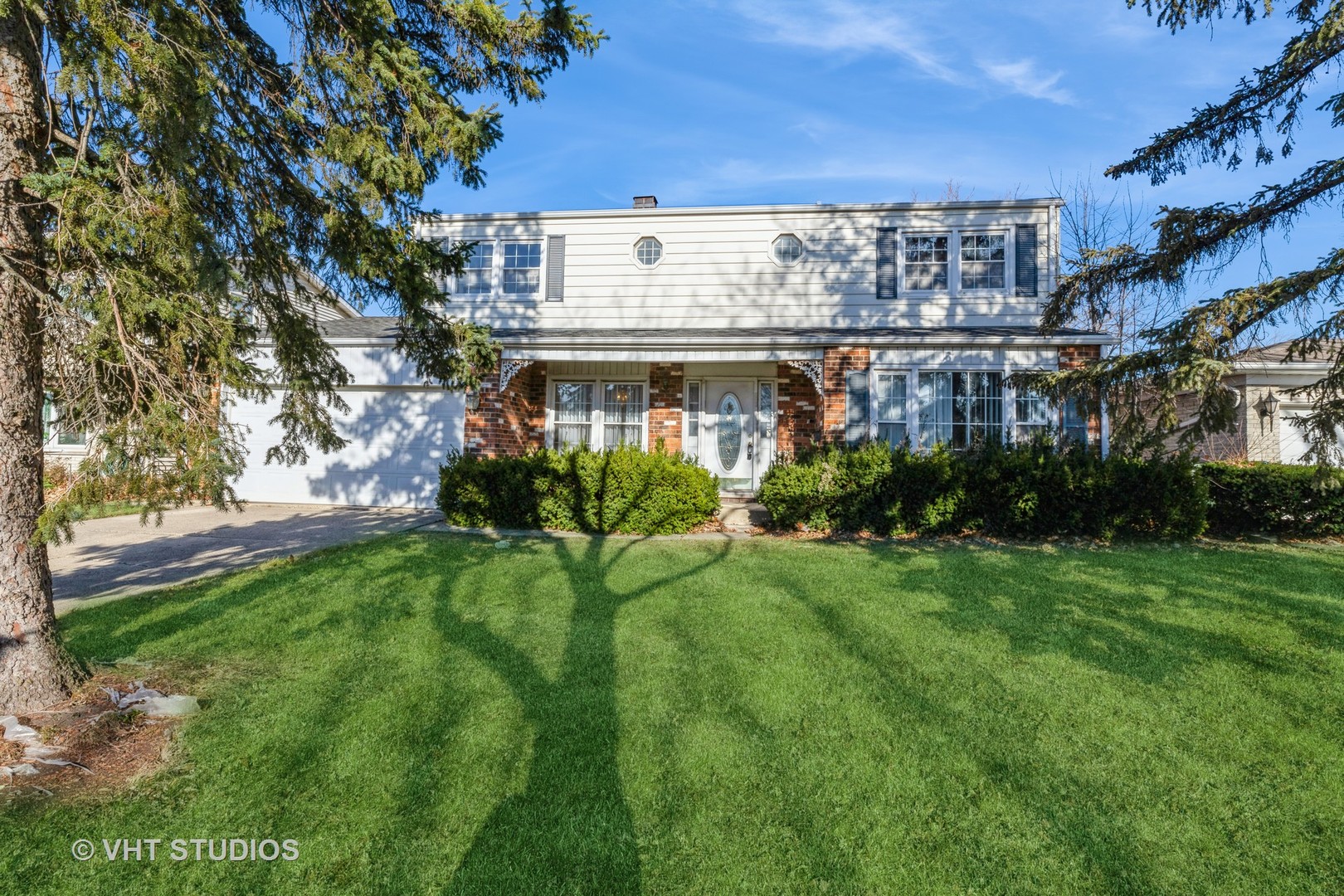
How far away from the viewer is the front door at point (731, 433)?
1258 centimetres

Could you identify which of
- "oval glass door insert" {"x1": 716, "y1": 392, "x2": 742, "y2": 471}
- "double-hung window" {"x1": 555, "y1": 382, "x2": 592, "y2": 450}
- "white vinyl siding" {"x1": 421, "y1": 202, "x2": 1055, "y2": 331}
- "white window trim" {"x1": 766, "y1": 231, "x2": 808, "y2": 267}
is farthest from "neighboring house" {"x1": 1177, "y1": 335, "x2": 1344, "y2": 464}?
"double-hung window" {"x1": 555, "y1": 382, "x2": 592, "y2": 450}

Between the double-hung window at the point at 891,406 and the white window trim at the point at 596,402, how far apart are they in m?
4.18

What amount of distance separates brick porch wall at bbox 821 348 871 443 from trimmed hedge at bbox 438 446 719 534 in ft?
8.25

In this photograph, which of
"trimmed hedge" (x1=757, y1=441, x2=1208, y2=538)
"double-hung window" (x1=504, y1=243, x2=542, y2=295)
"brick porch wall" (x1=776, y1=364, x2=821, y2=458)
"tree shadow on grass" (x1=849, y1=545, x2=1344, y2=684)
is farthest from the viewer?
"double-hung window" (x1=504, y1=243, x2=542, y2=295)

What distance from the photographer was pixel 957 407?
1105 centimetres

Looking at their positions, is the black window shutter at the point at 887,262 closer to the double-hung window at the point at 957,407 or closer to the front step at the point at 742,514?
the double-hung window at the point at 957,407

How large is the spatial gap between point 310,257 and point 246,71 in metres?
1.24

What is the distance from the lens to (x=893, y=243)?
1242cm

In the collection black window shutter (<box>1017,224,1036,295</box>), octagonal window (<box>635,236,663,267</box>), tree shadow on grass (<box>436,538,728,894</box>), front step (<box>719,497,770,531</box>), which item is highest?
octagonal window (<box>635,236,663,267</box>)

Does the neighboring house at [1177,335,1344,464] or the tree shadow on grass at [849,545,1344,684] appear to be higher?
the neighboring house at [1177,335,1344,464]

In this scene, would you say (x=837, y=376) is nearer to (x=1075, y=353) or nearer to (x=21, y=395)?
(x=1075, y=353)

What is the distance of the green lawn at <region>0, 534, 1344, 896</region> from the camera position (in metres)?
2.54

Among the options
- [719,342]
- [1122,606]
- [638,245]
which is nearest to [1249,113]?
[1122,606]

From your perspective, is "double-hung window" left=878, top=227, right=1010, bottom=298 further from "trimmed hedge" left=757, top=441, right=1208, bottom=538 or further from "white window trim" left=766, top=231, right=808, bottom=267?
"trimmed hedge" left=757, top=441, right=1208, bottom=538
